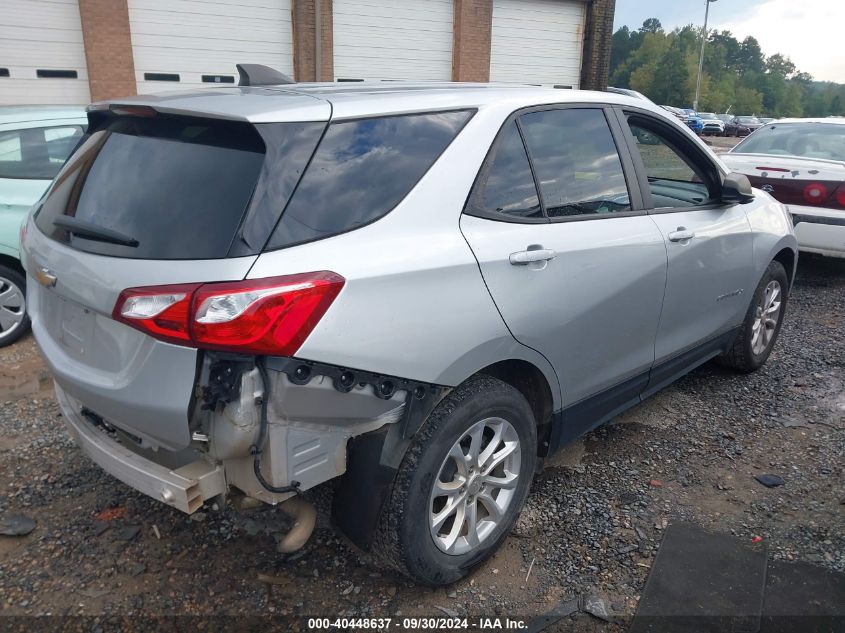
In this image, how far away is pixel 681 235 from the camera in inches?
137

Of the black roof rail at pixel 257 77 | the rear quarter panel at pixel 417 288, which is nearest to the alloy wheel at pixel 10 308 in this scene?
the black roof rail at pixel 257 77

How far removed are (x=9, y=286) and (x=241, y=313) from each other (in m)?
4.13

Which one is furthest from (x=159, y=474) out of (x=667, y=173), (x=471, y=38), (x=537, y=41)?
(x=537, y=41)

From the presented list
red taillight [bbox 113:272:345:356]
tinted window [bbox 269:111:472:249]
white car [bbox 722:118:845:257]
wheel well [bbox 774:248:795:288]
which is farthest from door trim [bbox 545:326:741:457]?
white car [bbox 722:118:845:257]

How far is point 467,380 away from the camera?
253cm

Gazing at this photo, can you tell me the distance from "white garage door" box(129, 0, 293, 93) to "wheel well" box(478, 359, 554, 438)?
14175 millimetres

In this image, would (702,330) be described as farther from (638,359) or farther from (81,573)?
(81,573)

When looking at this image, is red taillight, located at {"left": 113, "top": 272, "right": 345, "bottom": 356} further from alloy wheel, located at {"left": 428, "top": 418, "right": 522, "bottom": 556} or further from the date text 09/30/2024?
the date text 09/30/2024

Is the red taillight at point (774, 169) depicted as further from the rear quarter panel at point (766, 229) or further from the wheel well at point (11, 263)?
the wheel well at point (11, 263)

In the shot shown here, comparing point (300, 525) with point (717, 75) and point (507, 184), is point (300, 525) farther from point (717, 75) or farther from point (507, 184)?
point (717, 75)

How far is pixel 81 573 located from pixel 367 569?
112 cm

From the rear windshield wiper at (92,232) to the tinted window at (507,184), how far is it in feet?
3.83

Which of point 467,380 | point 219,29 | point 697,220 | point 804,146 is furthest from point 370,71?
point 467,380

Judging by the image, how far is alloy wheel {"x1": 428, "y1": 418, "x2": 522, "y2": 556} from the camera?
101 inches
